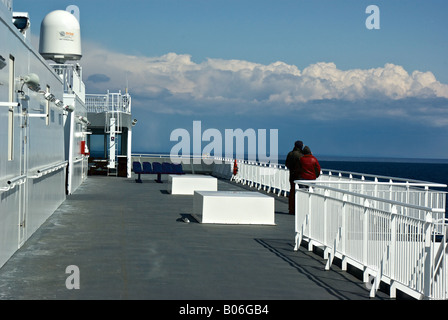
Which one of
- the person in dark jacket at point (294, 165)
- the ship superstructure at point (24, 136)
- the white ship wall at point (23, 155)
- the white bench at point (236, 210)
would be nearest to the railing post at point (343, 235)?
the ship superstructure at point (24, 136)

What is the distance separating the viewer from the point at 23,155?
11703 mm

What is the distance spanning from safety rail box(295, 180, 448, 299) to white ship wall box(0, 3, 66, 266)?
192 inches

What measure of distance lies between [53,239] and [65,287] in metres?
4.61

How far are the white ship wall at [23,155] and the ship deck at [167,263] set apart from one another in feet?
1.36

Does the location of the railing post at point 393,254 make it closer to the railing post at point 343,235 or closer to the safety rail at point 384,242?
the safety rail at point 384,242

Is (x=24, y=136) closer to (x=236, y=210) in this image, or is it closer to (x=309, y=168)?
(x=236, y=210)

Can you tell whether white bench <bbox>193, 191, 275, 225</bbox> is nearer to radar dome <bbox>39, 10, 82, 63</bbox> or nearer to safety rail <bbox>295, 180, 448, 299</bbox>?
safety rail <bbox>295, 180, 448, 299</bbox>

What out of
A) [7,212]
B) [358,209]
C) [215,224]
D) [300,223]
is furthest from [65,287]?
[215,224]

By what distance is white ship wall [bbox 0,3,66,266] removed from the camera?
9.69m

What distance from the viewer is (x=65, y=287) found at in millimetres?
8328

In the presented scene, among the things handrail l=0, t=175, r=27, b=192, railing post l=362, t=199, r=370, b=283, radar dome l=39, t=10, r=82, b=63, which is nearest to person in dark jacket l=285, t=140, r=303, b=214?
handrail l=0, t=175, r=27, b=192

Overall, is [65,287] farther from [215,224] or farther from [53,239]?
[215,224]

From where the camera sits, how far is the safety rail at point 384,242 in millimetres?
7059

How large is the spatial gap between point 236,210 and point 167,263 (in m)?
5.94
